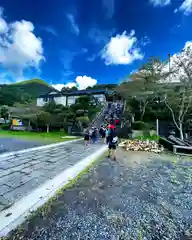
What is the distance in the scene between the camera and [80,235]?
4.63ft

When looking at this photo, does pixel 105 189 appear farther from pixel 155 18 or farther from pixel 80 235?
pixel 155 18

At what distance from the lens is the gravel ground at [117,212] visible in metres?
1.44

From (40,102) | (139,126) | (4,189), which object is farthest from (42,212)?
(40,102)

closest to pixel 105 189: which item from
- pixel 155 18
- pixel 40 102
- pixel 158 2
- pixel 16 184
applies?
pixel 16 184

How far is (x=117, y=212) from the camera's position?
6.03ft

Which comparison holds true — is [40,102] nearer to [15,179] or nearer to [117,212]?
[15,179]

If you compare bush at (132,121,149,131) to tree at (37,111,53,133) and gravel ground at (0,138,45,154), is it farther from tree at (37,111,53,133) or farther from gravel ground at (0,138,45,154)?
tree at (37,111,53,133)

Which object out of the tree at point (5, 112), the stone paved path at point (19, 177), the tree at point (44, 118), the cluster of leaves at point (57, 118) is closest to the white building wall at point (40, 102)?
the tree at point (5, 112)

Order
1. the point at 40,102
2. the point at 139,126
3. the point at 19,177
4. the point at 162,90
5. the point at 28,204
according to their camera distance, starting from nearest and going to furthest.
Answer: the point at 28,204, the point at 19,177, the point at 139,126, the point at 162,90, the point at 40,102

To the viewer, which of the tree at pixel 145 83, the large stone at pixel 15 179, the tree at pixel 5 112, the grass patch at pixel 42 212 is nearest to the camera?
the grass patch at pixel 42 212

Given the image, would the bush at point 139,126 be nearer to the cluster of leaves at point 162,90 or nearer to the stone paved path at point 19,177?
the cluster of leaves at point 162,90

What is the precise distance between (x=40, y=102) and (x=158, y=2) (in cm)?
2964

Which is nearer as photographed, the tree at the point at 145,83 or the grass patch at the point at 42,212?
the grass patch at the point at 42,212

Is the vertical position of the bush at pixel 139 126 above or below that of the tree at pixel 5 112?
below
